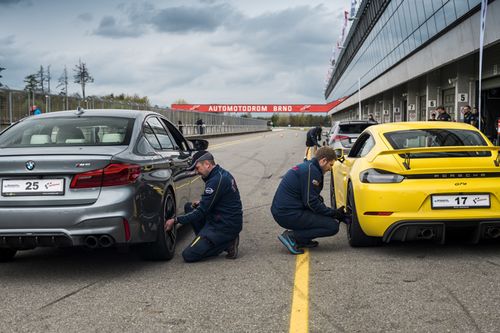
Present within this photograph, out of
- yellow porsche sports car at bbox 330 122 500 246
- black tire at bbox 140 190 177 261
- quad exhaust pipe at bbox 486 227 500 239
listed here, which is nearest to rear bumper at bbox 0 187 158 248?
black tire at bbox 140 190 177 261

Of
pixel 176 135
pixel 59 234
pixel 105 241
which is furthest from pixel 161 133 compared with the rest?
pixel 59 234

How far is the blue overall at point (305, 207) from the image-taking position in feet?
19.5


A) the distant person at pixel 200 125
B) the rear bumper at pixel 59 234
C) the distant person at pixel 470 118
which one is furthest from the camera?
the distant person at pixel 200 125

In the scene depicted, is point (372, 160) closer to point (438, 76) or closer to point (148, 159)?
point (148, 159)

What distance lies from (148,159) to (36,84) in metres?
120

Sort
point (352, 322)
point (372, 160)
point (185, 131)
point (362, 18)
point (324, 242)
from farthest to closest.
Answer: point (362, 18) → point (185, 131) → point (324, 242) → point (372, 160) → point (352, 322)

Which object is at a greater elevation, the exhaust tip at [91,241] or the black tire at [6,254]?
the exhaust tip at [91,241]

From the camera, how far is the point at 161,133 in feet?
21.3

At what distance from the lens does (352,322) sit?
3.76 meters

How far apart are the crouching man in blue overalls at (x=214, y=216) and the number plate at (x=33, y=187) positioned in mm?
1161

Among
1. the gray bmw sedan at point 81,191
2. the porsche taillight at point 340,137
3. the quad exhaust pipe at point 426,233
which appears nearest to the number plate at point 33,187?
the gray bmw sedan at point 81,191

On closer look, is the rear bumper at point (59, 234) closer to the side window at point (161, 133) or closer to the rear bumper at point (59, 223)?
the rear bumper at point (59, 223)

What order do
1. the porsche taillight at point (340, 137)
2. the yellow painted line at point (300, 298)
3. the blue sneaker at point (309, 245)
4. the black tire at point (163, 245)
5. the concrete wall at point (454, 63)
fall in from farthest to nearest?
the concrete wall at point (454, 63)
the porsche taillight at point (340, 137)
the blue sneaker at point (309, 245)
the black tire at point (163, 245)
the yellow painted line at point (300, 298)

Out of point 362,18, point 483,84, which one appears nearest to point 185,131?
point 362,18
